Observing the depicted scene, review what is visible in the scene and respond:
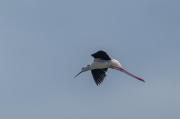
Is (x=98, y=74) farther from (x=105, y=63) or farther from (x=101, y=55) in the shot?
(x=101, y=55)

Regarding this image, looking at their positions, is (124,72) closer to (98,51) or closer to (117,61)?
(117,61)

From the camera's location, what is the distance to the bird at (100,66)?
2045cm

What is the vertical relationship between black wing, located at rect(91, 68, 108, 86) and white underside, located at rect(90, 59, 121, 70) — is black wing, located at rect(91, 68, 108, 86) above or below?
below

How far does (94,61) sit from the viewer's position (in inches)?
826

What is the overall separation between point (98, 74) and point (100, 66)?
0.93 m

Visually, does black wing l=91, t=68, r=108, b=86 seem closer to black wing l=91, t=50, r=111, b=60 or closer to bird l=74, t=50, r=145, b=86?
bird l=74, t=50, r=145, b=86

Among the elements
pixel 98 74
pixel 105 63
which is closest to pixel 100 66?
pixel 105 63

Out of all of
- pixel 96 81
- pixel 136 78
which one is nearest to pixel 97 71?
pixel 96 81

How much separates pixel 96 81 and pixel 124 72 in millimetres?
1831

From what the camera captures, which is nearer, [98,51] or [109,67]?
[98,51]

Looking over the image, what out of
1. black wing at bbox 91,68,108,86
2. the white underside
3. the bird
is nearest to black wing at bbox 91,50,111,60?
the bird

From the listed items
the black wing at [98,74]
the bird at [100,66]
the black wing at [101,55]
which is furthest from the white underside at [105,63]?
the black wing at [98,74]

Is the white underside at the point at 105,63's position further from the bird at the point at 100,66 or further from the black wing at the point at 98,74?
the black wing at the point at 98,74

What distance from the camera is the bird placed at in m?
20.5
